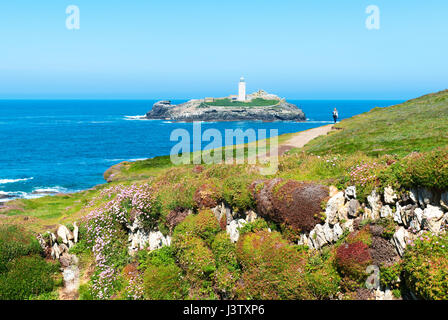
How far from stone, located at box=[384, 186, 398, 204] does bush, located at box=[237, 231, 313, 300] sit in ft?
10.3

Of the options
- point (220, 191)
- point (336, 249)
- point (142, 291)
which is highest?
point (220, 191)

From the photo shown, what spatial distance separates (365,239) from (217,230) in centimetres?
639

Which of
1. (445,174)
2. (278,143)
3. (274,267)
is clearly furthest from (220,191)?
(278,143)

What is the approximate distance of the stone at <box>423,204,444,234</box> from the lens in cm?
962

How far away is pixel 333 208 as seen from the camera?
12.2 m

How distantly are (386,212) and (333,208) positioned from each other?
1738mm

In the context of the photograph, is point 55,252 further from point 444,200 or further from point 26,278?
point 444,200

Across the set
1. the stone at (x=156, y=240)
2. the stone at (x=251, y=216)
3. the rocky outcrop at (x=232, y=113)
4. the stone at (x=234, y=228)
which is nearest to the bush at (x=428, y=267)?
the stone at (x=251, y=216)

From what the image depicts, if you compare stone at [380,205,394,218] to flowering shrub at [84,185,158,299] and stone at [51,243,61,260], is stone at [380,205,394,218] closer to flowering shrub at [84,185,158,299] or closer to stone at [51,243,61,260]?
flowering shrub at [84,185,158,299]

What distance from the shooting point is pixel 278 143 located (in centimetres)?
3481

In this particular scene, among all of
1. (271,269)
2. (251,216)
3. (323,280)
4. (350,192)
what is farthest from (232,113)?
(323,280)

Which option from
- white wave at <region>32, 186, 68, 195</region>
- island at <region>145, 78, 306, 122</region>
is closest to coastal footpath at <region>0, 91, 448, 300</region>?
white wave at <region>32, 186, 68, 195</region>

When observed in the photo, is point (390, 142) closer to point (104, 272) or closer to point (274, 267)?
point (274, 267)

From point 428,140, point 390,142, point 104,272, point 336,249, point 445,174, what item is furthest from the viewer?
point 390,142
